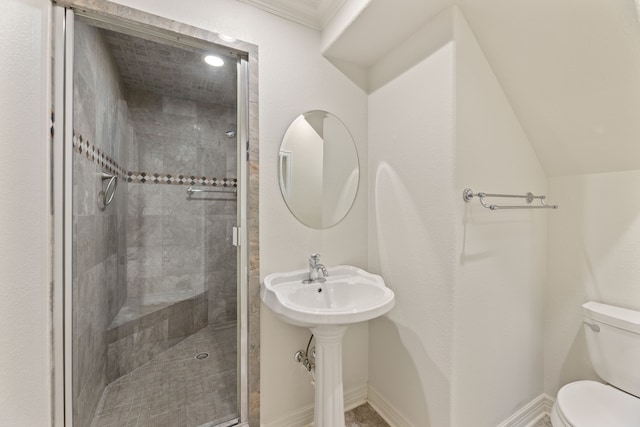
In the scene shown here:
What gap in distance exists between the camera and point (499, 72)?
4.50 ft

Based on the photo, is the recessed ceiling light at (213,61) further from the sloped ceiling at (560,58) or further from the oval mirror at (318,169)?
the oval mirror at (318,169)

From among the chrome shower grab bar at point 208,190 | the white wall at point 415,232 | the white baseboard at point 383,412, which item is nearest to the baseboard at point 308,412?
the white baseboard at point 383,412

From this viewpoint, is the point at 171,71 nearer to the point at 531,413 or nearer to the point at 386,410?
the point at 386,410

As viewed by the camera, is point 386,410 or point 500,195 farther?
Answer: point 386,410

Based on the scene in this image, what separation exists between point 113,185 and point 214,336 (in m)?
1.46

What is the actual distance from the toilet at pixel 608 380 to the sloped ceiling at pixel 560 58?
0.79 m

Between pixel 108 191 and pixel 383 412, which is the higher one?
pixel 108 191

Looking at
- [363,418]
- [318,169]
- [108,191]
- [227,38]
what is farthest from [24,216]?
[363,418]

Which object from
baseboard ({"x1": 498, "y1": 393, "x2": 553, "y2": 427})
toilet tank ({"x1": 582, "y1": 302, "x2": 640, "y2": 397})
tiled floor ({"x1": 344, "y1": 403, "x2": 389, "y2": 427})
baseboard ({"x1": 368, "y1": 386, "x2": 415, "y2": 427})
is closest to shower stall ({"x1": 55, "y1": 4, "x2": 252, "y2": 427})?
→ tiled floor ({"x1": 344, "y1": 403, "x2": 389, "y2": 427})

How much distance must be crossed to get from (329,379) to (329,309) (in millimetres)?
412

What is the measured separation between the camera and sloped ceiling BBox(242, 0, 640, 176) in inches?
42.6

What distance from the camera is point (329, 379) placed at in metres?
1.27

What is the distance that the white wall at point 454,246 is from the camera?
124 centimetres

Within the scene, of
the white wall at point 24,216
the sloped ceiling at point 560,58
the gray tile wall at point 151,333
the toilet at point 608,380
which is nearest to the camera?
the white wall at point 24,216
